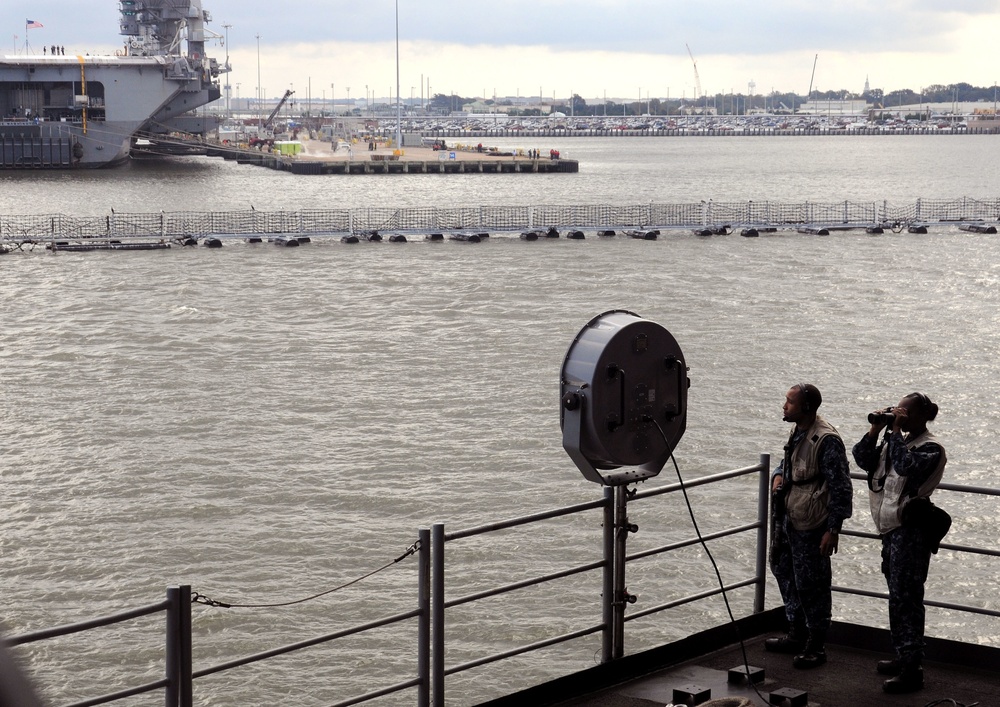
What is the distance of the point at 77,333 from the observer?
30.7 meters

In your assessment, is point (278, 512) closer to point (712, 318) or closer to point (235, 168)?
point (712, 318)

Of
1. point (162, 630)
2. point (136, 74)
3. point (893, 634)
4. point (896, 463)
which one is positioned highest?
point (136, 74)

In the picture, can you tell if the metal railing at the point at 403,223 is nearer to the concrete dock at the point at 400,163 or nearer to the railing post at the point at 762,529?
the railing post at the point at 762,529

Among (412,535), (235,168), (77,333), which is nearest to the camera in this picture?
(412,535)

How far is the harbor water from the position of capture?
43.3 ft

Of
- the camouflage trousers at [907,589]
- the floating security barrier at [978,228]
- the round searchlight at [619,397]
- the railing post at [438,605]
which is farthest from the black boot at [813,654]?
the floating security barrier at [978,228]

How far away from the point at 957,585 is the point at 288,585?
25.0 ft

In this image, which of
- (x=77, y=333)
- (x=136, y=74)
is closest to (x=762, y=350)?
(x=77, y=333)

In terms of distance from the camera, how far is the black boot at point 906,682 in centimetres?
619

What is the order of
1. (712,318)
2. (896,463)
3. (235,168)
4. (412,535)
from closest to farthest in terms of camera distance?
(896,463)
(412,535)
(712,318)
(235,168)

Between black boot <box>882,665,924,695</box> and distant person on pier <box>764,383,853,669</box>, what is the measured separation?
47 centimetres

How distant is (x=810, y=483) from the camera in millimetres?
6512

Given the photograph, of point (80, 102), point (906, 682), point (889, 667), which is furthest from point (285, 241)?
point (80, 102)

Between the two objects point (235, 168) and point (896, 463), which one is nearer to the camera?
point (896, 463)
